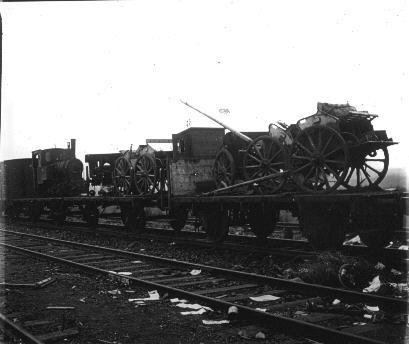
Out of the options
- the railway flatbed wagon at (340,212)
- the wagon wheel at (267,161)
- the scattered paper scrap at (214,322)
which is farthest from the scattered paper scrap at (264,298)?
the wagon wheel at (267,161)

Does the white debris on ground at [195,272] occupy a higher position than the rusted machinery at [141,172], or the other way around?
the rusted machinery at [141,172]

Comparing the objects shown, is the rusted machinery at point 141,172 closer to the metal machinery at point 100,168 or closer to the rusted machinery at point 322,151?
the metal machinery at point 100,168

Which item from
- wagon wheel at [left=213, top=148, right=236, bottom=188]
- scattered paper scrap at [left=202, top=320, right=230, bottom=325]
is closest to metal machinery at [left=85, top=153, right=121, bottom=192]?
wagon wheel at [left=213, top=148, right=236, bottom=188]

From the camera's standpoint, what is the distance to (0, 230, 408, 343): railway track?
4352mm

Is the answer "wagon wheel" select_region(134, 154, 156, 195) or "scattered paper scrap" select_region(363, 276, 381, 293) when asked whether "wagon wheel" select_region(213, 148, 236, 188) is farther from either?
"scattered paper scrap" select_region(363, 276, 381, 293)

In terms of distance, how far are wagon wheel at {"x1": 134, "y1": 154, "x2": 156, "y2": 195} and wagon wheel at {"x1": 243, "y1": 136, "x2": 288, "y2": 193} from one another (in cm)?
423

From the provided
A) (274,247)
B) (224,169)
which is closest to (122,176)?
(224,169)

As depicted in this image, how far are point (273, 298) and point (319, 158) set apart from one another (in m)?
3.02

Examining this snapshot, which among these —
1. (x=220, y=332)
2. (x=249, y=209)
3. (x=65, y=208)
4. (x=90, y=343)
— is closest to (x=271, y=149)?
(x=249, y=209)

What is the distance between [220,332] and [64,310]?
2131 millimetres

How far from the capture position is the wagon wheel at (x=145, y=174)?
1348 centimetres

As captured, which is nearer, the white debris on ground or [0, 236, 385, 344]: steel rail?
[0, 236, 385, 344]: steel rail

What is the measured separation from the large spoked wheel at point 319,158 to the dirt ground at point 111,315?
355 centimetres

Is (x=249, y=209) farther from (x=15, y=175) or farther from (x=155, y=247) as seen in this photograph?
(x=15, y=175)
